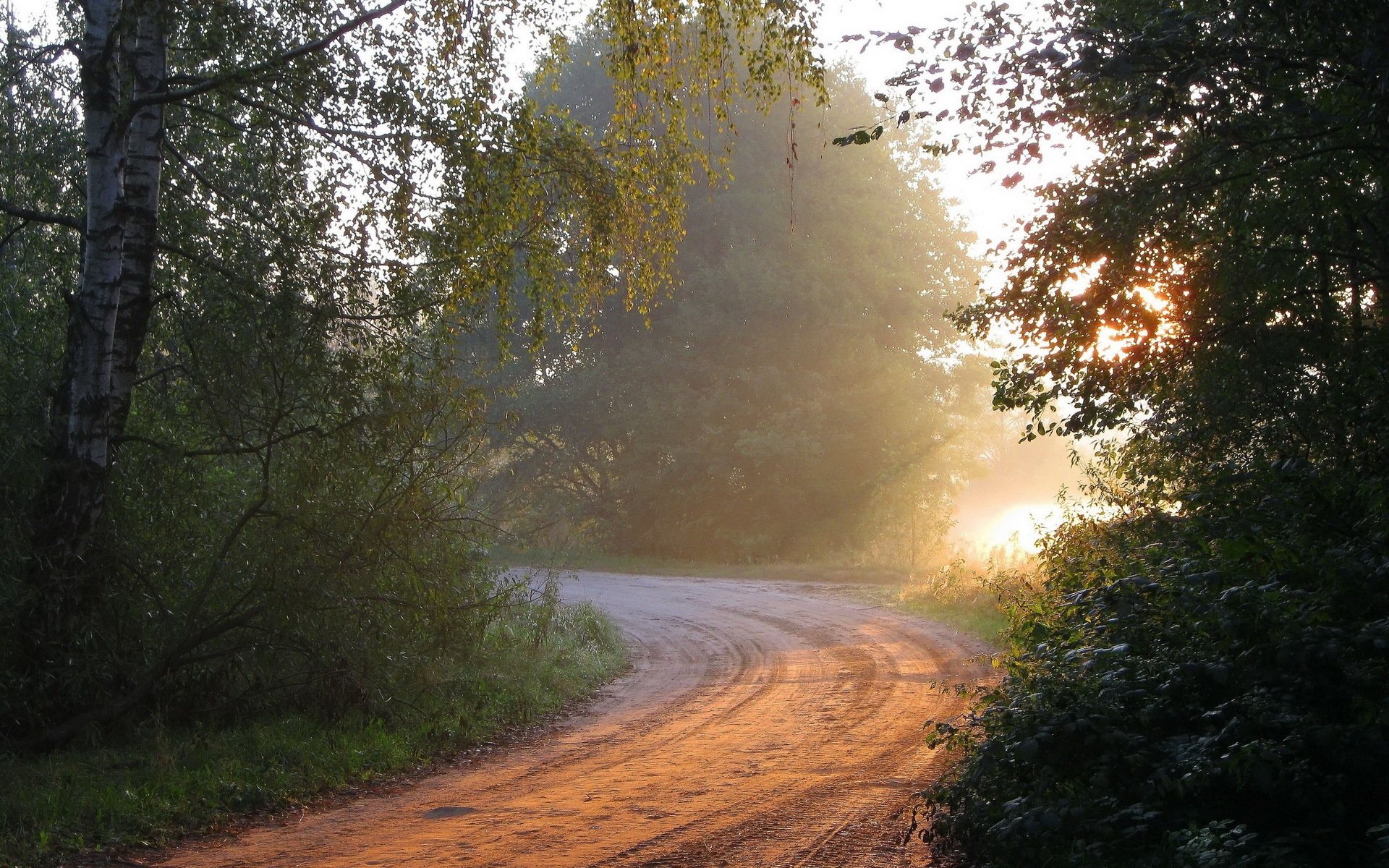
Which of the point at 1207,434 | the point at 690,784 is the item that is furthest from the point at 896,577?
the point at 690,784

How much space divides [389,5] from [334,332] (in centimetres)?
247

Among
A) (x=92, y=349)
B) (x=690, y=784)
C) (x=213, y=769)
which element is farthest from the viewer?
(x=92, y=349)

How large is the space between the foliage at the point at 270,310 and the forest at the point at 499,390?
0.04 m

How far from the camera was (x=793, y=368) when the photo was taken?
113 feet

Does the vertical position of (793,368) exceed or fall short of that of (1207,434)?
it exceeds it

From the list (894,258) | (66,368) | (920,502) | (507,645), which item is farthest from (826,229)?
(66,368)

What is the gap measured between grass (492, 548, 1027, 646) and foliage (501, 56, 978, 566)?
9.08 feet

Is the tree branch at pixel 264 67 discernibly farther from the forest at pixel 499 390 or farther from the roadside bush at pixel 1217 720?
the roadside bush at pixel 1217 720

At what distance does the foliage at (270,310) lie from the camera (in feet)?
26.0

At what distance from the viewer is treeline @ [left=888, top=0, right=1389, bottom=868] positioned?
531 centimetres

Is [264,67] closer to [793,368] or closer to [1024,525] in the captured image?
[793,368]

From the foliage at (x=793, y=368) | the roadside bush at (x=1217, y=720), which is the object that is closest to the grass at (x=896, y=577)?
the foliage at (x=793, y=368)

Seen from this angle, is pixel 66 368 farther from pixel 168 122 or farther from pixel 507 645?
pixel 507 645

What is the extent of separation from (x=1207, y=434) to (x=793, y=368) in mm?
24183
